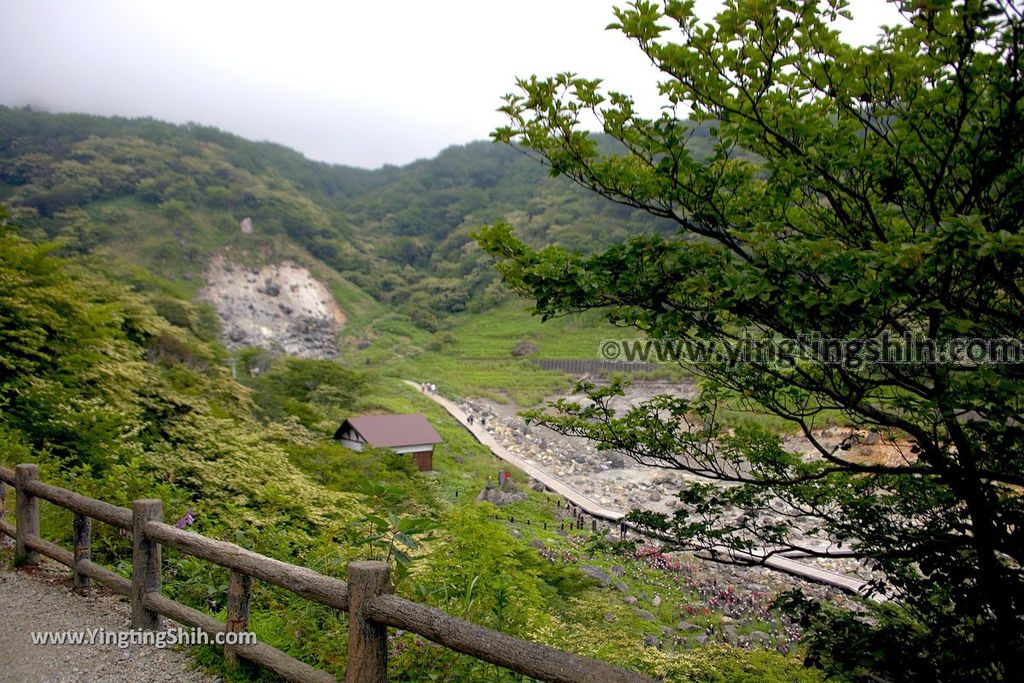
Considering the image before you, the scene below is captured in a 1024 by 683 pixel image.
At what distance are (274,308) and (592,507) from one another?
50.8 metres

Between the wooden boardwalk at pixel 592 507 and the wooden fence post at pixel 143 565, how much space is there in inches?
120

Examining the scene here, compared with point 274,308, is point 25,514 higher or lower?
higher

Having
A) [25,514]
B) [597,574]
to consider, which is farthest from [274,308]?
[25,514]

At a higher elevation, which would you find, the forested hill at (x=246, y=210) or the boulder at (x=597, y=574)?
the forested hill at (x=246, y=210)

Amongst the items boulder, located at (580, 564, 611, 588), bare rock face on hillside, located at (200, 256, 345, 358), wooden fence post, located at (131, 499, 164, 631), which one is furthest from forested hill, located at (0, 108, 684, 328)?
wooden fence post, located at (131, 499, 164, 631)

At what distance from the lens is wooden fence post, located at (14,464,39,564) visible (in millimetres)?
4754

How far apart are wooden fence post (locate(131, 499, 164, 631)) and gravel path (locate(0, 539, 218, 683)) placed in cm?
16

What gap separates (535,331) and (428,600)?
52.2 metres

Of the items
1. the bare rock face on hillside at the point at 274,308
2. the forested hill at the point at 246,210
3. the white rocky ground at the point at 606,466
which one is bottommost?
the white rocky ground at the point at 606,466

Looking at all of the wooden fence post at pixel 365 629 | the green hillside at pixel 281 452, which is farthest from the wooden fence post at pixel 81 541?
the wooden fence post at pixel 365 629

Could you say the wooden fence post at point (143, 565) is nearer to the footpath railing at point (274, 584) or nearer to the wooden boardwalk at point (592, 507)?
the footpath railing at point (274, 584)

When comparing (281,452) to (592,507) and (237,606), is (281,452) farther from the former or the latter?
(592,507)

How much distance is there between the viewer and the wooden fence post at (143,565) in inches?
154

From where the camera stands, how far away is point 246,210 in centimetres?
7338
